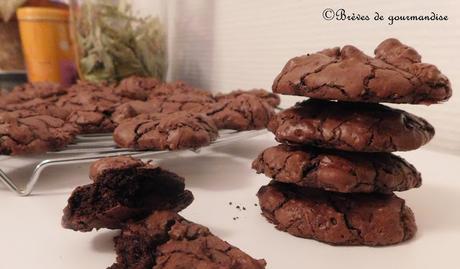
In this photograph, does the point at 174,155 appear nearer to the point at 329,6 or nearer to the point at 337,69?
the point at 337,69

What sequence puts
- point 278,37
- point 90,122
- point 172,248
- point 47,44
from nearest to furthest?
point 172,248
point 90,122
point 278,37
point 47,44

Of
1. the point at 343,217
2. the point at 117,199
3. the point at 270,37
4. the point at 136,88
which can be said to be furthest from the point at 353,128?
the point at 270,37

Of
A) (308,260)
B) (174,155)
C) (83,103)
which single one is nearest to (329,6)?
(174,155)

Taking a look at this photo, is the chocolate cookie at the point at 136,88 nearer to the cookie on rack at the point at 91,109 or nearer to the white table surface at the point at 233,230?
the cookie on rack at the point at 91,109

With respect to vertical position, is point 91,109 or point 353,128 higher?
point 353,128

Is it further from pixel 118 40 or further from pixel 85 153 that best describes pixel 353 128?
pixel 118 40

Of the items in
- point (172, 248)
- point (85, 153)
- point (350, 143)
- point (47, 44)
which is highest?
point (350, 143)

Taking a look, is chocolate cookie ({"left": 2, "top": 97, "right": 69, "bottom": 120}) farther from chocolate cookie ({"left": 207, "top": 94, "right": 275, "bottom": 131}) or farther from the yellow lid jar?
the yellow lid jar
